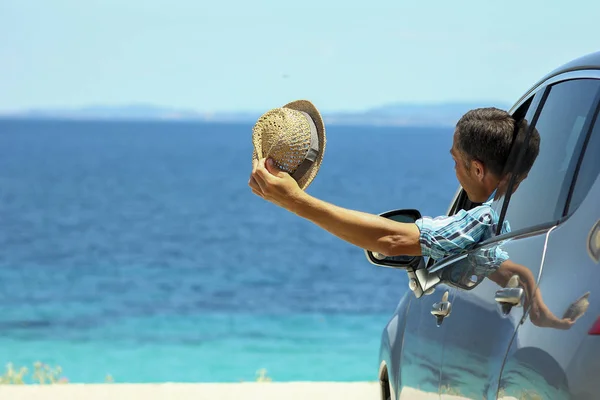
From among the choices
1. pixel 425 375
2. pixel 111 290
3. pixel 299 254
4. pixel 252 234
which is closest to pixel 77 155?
pixel 252 234

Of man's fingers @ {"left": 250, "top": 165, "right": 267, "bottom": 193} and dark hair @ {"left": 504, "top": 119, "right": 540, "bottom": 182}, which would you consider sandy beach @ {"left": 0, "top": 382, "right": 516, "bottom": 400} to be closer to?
dark hair @ {"left": 504, "top": 119, "right": 540, "bottom": 182}

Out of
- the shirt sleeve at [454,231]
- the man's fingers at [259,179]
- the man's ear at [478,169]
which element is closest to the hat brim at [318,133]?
the man's fingers at [259,179]

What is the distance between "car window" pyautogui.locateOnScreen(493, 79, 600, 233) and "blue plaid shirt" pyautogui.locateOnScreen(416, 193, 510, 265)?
6 cm

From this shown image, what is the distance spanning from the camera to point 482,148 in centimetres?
325

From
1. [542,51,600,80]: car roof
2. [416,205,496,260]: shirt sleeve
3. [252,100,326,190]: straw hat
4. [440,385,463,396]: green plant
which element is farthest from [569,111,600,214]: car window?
[252,100,326,190]: straw hat

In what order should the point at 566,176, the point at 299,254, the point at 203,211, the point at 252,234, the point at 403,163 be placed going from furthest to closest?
the point at 403,163
the point at 203,211
the point at 252,234
the point at 299,254
the point at 566,176

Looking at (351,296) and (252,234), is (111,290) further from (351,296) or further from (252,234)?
(252,234)

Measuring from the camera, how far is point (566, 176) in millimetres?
2807

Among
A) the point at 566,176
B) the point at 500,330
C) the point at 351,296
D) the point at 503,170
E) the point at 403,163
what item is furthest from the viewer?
the point at 403,163

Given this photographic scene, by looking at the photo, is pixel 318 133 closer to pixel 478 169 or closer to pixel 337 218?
pixel 337 218

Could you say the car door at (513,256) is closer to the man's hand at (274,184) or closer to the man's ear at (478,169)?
the man's ear at (478,169)

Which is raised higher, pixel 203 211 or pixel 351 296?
pixel 351 296

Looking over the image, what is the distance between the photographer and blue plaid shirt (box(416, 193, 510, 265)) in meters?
3.07

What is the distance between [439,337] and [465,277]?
0.25 metres
